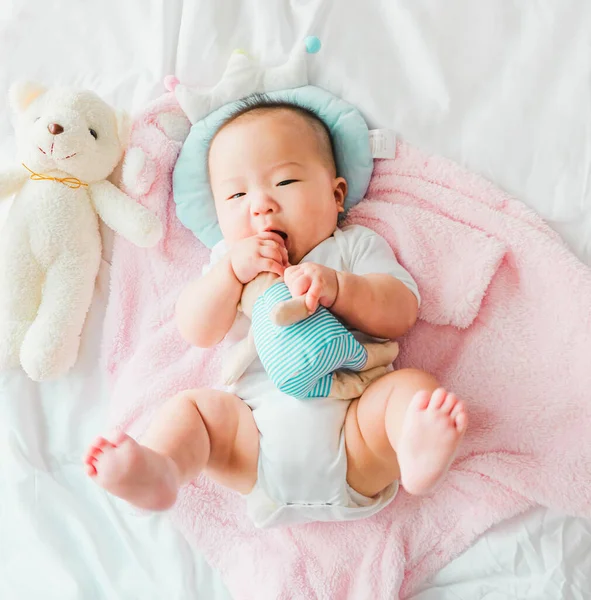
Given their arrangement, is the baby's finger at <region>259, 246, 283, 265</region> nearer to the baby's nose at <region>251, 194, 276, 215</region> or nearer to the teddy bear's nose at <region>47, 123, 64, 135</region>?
the baby's nose at <region>251, 194, 276, 215</region>

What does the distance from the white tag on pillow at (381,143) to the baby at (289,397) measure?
78mm

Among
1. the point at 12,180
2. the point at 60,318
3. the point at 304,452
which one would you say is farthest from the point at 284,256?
the point at 12,180

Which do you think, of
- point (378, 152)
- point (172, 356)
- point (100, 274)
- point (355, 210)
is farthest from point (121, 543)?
point (378, 152)

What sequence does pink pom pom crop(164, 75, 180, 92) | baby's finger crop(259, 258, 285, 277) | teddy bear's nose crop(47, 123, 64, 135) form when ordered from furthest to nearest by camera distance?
pink pom pom crop(164, 75, 180, 92)
teddy bear's nose crop(47, 123, 64, 135)
baby's finger crop(259, 258, 285, 277)

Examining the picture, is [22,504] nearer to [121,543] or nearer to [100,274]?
[121,543]

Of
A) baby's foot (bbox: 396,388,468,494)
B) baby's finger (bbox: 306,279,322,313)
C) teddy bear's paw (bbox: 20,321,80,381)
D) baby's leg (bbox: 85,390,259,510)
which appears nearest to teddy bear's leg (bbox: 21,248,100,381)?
teddy bear's paw (bbox: 20,321,80,381)

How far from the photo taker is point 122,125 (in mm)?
1252

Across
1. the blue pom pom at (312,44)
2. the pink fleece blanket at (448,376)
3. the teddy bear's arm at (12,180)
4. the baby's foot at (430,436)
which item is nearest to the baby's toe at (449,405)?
the baby's foot at (430,436)

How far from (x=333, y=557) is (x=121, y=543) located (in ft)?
1.16

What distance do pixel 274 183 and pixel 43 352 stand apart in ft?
1.59

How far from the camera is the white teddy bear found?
1182 millimetres

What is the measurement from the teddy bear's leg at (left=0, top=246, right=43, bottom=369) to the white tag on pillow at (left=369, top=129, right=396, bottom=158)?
63 centimetres

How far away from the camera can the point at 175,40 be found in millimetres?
1350

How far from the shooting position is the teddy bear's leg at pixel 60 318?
118cm
